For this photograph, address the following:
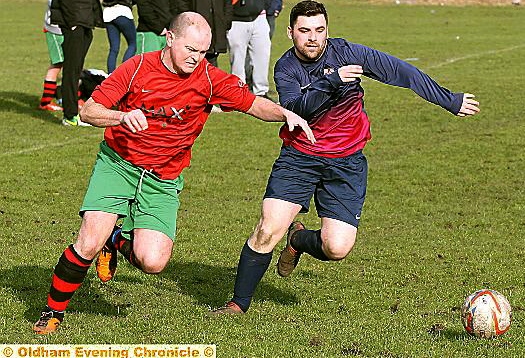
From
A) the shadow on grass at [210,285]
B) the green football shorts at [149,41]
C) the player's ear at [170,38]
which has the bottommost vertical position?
the green football shorts at [149,41]

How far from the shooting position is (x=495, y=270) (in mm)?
8672

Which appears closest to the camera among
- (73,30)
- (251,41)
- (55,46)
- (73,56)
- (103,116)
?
(103,116)

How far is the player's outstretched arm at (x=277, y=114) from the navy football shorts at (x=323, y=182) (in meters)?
0.52

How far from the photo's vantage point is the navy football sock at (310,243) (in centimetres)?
754

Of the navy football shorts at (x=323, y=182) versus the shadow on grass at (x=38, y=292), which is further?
the navy football shorts at (x=323, y=182)

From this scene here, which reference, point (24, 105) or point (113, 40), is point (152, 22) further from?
point (24, 105)

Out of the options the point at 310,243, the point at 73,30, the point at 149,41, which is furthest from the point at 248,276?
the point at 149,41

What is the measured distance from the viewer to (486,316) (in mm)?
6551

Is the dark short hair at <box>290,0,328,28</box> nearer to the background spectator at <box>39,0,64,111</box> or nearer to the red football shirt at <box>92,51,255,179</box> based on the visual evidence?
the red football shirt at <box>92,51,255,179</box>

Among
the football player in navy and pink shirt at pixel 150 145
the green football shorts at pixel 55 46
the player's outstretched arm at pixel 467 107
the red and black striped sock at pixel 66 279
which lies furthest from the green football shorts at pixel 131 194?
the green football shorts at pixel 55 46

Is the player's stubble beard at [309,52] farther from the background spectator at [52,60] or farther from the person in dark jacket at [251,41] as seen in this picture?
the person in dark jacket at [251,41]

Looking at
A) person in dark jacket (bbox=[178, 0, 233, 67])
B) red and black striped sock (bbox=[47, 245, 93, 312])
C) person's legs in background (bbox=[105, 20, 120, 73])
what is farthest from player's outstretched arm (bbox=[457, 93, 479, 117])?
person's legs in background (bbox=[105, 20, 120, 73])

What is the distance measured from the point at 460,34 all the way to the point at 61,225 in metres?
21.7

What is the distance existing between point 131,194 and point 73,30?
811 centimetres
